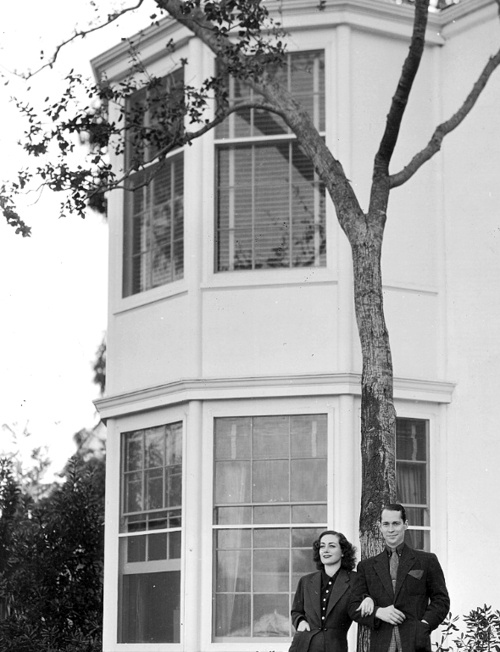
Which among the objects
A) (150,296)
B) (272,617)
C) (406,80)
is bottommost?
(272,617)

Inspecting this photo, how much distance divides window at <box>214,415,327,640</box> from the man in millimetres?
4657

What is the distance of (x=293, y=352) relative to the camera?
13.1 meters

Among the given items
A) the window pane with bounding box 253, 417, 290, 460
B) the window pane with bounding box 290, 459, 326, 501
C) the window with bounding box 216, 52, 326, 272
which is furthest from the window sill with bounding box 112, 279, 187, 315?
the window pane with bounding box 290, 459, 326, 501

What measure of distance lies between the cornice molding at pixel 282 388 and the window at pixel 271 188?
130cm

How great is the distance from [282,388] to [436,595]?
203 inches

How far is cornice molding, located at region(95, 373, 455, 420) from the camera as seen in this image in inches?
506

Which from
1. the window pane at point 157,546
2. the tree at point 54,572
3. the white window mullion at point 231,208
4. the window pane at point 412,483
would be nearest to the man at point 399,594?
the window pane at point 412,483

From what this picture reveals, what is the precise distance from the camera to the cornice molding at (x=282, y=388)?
1285 cm

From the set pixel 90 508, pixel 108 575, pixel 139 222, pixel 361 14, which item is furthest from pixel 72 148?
pixel 90 508

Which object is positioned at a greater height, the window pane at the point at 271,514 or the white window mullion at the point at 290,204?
the white window mullion at the point at 290,204

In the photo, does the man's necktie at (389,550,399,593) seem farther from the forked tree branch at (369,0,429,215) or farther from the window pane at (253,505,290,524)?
the window pane at (253,505,290,524)

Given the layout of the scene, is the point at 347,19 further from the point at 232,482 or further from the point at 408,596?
the point at 408,596

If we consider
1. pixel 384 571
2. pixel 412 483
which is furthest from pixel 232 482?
pixel 384 571

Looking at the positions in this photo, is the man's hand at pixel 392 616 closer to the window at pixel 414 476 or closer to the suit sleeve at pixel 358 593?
the suit sleeve at pixel 358 593
